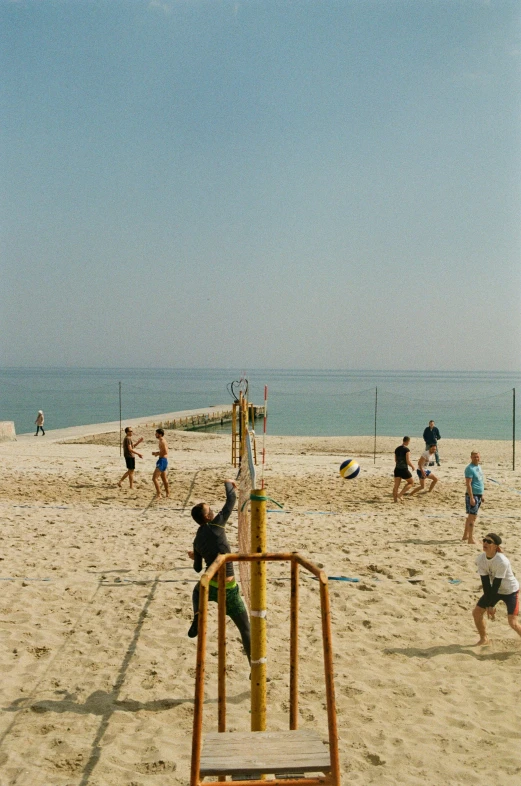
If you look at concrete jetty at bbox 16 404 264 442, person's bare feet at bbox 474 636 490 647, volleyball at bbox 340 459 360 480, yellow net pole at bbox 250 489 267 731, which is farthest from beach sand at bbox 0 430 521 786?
concrete jetty at bbox 16 404 264 442

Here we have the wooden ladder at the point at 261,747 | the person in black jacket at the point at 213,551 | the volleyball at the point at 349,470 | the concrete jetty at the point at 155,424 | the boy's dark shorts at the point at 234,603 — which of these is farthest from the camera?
the concrete jetty at the point at 155,424

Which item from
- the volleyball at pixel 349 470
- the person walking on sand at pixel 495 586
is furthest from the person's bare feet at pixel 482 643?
the volleyball at pixel 349 470

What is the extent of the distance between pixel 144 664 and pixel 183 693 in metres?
0.63

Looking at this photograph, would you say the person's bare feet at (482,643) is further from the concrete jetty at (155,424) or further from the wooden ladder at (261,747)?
the concrete jetty at (155,424)

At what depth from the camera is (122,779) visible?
416 centimetres

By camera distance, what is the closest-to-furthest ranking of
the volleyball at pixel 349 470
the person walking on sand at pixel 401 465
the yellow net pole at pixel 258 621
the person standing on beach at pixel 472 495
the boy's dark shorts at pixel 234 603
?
the yellow net pole at pixel 258 621 → the boy's dark shorts at pixel 234 603 → the person standing on beach at pixel 472 495 → the volleyball at pixel 349 470 → the person walking on sand at pixel 401 465

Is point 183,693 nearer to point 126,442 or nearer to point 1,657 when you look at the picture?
point 1,657

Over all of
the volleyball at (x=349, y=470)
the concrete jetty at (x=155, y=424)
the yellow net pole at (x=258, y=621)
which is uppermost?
the yellow net pole at (x=258, y=621)

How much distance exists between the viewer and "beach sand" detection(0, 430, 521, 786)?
444 cm

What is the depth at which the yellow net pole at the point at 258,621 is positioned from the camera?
3.34m

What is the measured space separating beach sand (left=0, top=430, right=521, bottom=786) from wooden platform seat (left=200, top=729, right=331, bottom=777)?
4.58 feet

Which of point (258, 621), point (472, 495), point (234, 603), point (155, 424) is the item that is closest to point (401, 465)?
point (472, 495)

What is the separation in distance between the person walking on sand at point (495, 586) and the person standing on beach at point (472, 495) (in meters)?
3.57

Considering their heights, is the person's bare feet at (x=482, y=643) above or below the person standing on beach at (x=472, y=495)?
below
